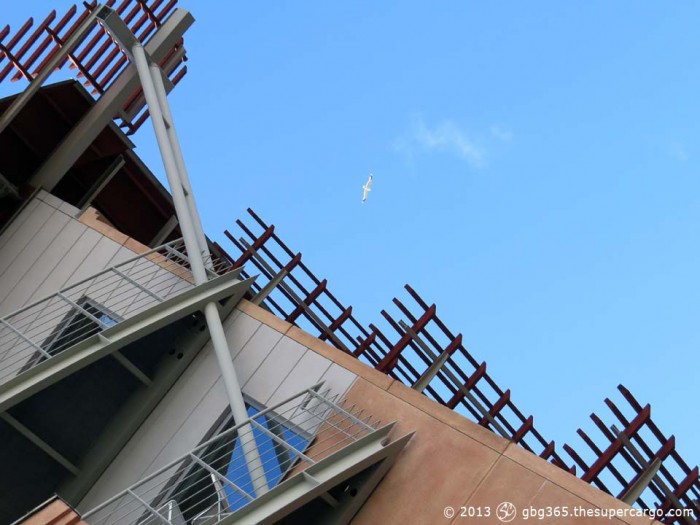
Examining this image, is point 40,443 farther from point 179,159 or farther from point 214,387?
point 179,159

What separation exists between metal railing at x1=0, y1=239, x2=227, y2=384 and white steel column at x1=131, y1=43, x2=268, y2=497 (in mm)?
486

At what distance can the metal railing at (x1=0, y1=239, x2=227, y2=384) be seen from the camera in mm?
21625

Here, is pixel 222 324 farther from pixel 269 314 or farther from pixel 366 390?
pixel 366 390

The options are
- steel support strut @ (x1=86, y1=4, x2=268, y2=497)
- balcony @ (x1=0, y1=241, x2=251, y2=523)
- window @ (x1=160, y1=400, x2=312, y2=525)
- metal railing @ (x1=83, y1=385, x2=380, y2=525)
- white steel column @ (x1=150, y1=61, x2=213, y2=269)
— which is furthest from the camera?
white steel column @ (x1=150, y1=61, x2=213, y2=269)

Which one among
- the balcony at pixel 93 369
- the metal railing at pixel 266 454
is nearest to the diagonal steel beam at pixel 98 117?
the balcony at pixel 93 369

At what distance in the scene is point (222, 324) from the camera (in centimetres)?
2127

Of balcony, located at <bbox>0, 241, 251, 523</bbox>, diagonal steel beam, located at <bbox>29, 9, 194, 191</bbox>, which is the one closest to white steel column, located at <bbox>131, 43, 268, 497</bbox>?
balcony, located at <bbox>0, 241, 251, 523</bbox>

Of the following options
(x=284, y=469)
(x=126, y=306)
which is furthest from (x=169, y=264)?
(x=284, y=469)

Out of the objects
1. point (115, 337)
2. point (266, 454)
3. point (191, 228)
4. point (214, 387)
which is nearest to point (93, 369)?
point (115, 337)

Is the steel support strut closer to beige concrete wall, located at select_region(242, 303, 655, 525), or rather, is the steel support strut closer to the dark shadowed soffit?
beige concrete wall, located at select_region(242, 303, 655, 525)

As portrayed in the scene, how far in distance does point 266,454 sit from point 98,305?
5249 millimetres

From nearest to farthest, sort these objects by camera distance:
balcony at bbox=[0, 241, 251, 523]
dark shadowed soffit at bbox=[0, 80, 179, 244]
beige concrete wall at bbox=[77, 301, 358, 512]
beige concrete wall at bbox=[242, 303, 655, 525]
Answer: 1. beige concrete wall at bbox=[242, 303, 655, 525]
2. balcony at bbox=[0, 241, 251, 523]
3. beige concrete wall at bbox=[77, 301, 358, 512]
4. dark shadowed soffit at bbox=[0, 80, 179, 244]

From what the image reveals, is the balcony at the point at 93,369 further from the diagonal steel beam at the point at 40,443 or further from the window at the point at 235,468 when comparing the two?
the window at the point at 235,468

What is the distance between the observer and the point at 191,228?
22.0 metres
